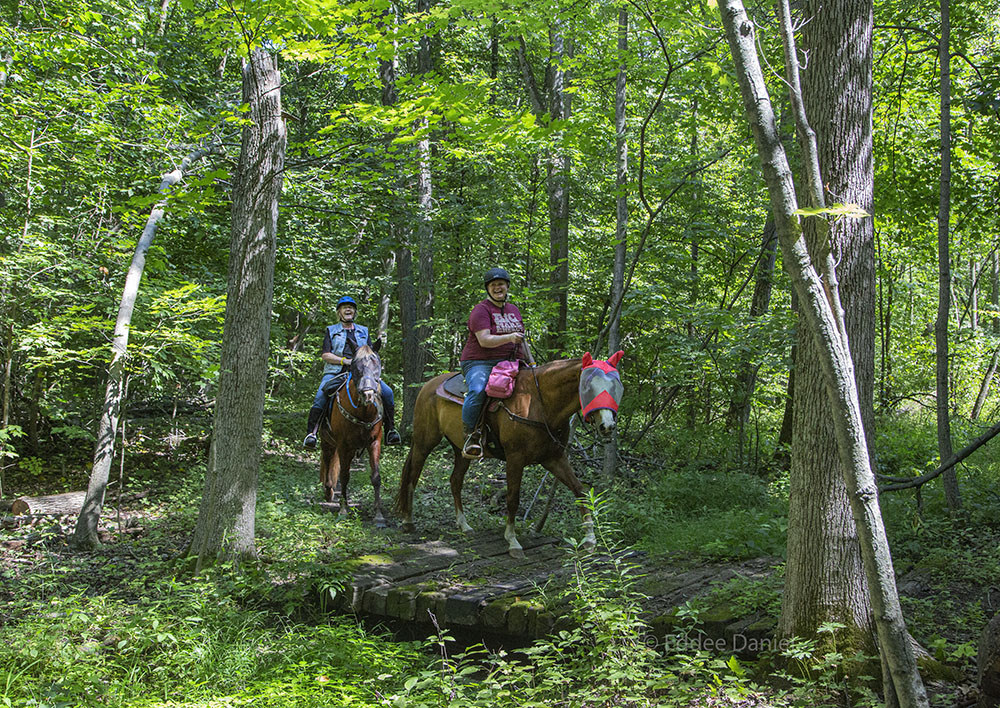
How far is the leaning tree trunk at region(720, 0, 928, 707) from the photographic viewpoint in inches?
115

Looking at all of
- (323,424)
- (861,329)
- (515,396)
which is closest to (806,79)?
(861,329)

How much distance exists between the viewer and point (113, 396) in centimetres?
866

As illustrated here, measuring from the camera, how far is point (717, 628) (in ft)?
14.7

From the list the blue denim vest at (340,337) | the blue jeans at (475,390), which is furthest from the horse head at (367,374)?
the blue jeans at (475,390)

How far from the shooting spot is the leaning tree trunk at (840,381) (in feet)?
9.55

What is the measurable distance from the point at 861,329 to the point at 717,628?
7.04 ft

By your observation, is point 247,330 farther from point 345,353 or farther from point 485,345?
point 345,353

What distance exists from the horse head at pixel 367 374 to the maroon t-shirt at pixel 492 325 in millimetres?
1633

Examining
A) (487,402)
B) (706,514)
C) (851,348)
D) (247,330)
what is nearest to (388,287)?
(487,402)

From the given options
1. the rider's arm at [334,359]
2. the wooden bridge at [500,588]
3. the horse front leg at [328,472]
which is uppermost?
the rider's arm at [334,359]

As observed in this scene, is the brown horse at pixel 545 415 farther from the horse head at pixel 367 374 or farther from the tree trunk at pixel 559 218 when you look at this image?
the tree trunk at pixel 559 218

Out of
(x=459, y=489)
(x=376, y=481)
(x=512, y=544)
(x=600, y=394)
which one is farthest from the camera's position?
(x=376, y=481)

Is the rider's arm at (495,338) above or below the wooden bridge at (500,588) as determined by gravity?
above

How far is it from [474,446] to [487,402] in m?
0.51
